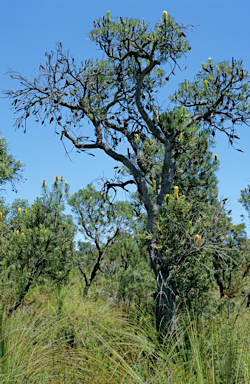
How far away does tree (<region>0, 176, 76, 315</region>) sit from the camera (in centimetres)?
520

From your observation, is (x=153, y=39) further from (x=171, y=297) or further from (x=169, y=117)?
(x=171, y=297)

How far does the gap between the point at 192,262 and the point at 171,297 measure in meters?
0.66

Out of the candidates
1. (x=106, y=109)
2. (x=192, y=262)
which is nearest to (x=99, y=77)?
Answer: (x=106, y=109)

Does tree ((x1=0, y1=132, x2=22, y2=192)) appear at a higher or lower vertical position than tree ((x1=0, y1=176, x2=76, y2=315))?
higher

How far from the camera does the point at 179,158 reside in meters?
5.84

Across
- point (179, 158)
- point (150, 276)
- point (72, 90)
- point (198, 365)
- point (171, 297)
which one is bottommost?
point (198, 365)

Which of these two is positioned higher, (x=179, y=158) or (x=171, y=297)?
(x=179, y=158)

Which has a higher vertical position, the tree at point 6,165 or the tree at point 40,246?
the tree at point 6,165

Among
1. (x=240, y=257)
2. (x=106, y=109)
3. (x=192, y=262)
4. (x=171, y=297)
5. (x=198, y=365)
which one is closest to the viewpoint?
(x=198, y=365)

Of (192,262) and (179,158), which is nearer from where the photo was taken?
(192,262)

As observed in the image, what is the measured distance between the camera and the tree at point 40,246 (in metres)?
5.20

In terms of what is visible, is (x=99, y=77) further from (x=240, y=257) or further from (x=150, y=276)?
(x=240, y=257)

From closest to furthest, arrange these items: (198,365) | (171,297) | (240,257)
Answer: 1. (198,365)
2. (171,297)
3. (240,257)

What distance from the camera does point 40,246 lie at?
17.2ft
